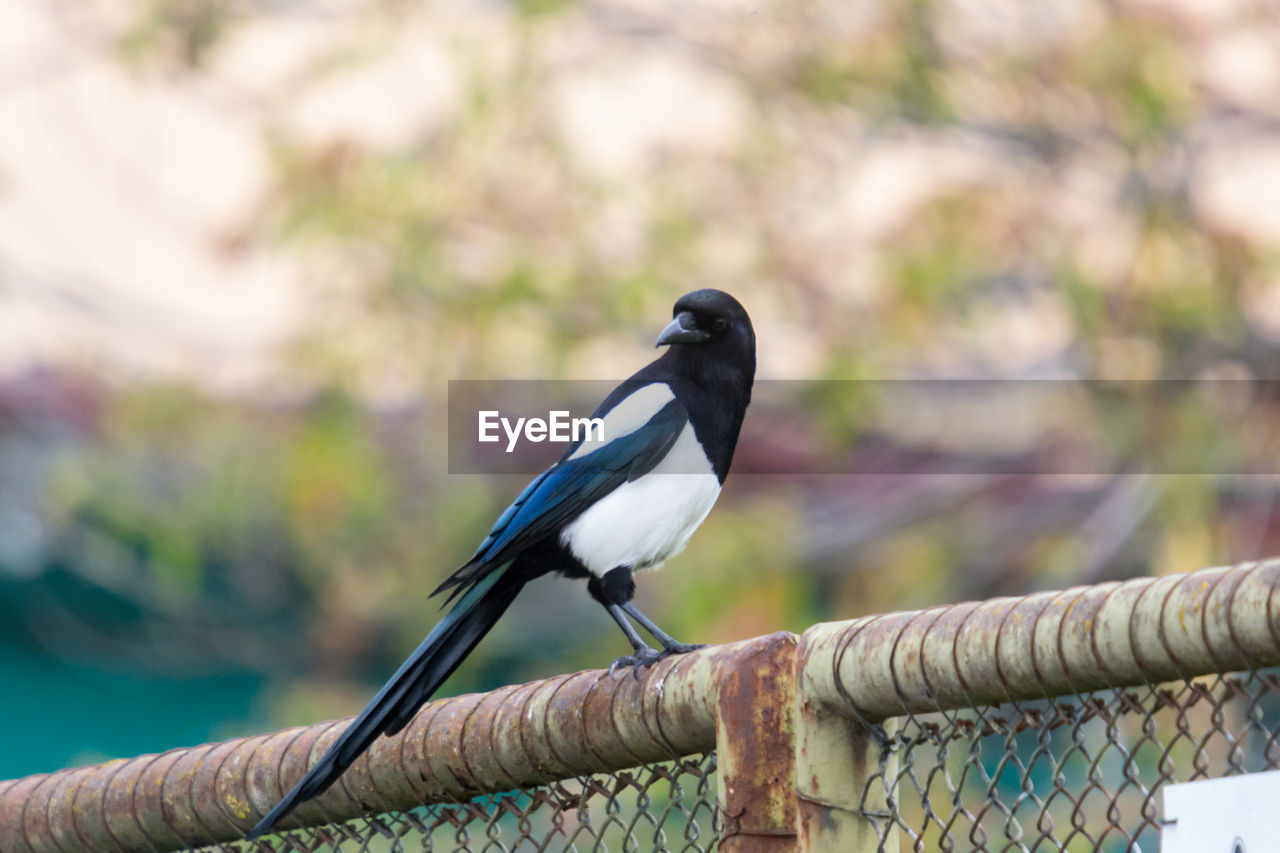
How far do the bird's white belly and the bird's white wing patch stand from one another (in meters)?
0.07

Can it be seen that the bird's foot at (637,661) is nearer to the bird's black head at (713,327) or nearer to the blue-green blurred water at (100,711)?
the bird's black head at (713,327)

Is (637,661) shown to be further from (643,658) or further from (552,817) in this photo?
(552,817)

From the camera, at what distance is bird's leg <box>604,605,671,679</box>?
Result: 201 cm

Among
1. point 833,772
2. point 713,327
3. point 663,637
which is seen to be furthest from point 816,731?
point 713,327

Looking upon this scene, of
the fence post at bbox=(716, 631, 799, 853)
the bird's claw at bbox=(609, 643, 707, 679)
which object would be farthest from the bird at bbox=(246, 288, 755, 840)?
the fence post at bbox=(716, 631, 799, 853)

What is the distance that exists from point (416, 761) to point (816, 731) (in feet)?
2.01

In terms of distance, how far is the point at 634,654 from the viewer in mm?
2496

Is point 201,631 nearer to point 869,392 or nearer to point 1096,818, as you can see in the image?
point 869,392

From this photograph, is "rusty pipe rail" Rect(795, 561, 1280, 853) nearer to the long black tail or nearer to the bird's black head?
the long black tail

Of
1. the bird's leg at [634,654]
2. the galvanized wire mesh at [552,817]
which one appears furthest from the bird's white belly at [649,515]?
the galvanized wire mesh at [552,817]

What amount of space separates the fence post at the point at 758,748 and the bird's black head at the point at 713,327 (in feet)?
5.16

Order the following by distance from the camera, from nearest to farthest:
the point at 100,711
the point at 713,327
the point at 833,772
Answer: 1. the point at 833,772
2. the point at 713,327
3. the point at 100,711

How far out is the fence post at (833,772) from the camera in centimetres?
164

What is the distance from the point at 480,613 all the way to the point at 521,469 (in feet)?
19.6
